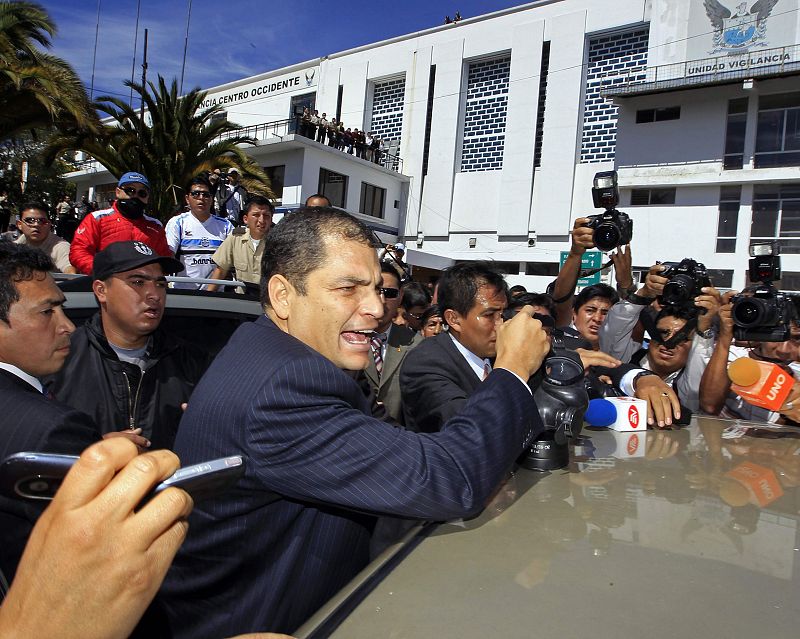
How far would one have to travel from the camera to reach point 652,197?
78.9 ft

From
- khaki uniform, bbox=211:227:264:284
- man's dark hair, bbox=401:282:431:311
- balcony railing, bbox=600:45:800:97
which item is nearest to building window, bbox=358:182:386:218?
balcony railing, bbox=600:45:800:97

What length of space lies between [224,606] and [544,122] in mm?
26557

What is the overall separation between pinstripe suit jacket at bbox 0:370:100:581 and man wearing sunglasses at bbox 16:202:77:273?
433 cm

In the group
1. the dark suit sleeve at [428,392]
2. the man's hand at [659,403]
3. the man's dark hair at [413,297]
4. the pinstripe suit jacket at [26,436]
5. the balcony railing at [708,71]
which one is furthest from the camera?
the balcony railing at [708,71]

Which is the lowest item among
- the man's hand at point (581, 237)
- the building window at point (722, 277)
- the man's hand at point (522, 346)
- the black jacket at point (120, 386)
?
the black jacket at point (120, 386)

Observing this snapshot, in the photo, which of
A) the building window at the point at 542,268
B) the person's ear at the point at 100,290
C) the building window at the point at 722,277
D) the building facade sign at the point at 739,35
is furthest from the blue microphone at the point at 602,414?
the building facade sign at the point at 739,35

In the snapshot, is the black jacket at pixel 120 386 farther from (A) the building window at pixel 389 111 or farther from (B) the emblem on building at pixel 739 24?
(A) the building window at pixel 389 111

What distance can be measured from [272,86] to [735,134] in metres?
23.6

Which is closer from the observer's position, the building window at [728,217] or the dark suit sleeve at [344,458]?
the dark suit sleeve at [344,458]

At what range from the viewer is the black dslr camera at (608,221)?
379cm

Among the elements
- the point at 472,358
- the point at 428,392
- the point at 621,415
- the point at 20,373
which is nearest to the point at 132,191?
the point at 20,373

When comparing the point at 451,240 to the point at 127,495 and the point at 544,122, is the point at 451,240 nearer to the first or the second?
the point at 544,122

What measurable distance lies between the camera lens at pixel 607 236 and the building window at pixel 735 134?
22158 millimetres

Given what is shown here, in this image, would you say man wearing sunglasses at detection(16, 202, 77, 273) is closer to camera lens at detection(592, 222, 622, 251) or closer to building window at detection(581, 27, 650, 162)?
camera lens at detection(592, 222, 622, 251)
